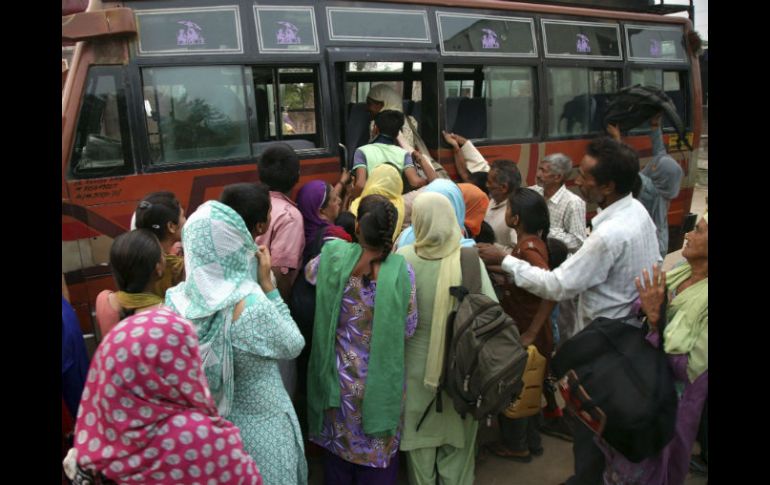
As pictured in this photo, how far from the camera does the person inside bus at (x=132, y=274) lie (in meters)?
2.46

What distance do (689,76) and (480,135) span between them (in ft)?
12.2

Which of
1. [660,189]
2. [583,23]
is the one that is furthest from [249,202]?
[583,23]

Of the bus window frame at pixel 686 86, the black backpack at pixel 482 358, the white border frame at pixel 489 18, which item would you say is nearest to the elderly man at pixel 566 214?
the black backpack at pixel 482 358

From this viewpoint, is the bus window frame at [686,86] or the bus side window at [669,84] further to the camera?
the bus window frame at [686,86]

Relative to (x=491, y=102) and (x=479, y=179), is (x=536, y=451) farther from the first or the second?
(x=491, y=102)

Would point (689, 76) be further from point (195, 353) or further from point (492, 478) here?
point (195, 353)

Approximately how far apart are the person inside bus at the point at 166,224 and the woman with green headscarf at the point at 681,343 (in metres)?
2.16

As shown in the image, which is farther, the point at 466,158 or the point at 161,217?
the point at 466,158

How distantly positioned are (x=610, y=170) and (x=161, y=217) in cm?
223

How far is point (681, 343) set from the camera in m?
2.60

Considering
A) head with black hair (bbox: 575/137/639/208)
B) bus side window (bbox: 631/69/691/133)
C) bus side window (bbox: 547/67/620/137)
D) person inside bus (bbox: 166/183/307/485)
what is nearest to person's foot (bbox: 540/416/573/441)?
head with black hair (bbox: 575/137/639/208)

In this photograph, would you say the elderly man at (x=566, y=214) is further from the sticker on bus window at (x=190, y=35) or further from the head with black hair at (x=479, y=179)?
the sticker on bus window at (x=190, y=35)

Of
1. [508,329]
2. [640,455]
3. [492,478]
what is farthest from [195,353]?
[492,478]

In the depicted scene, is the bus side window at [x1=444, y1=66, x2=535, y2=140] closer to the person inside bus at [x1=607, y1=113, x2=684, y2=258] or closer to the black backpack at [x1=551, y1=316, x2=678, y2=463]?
the person inside bus at [x1=607, y1=113, x2=684, y2=258]
